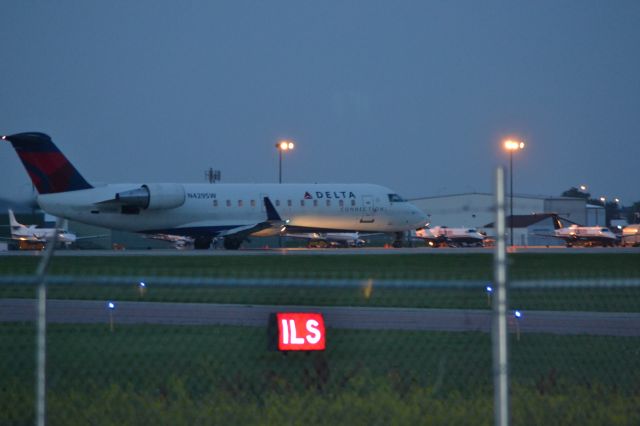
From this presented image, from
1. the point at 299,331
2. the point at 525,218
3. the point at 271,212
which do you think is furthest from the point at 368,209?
the point at 299,331

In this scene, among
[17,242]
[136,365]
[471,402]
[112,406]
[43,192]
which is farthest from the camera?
[17,242]

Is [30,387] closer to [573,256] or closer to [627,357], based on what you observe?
[627,357]

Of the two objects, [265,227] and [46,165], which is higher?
[46,165]

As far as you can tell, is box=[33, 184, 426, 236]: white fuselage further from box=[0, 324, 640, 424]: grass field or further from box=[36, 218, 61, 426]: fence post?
box=[36, 218, 61, 426]: fence post

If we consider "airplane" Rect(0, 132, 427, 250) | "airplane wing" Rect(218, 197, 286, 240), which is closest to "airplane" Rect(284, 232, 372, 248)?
"airplane" Rect(0, 132, 427, 250)

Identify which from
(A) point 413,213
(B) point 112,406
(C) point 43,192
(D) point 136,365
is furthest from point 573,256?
(B) point 112,406

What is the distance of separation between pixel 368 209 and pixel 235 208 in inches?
276

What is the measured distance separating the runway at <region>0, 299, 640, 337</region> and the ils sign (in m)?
6.53

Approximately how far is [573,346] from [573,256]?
89.5 ft

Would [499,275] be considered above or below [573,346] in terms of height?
above

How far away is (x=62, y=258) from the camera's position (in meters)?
36.1

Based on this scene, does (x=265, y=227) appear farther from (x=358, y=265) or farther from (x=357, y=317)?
(x=357, y=317)

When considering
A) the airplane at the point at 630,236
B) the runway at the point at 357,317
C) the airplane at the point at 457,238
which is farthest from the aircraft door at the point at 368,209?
the runway at the point at 357,317

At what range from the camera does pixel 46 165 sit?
43625mm
